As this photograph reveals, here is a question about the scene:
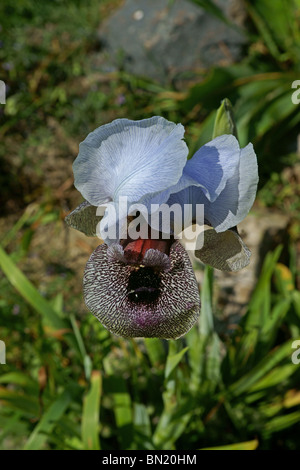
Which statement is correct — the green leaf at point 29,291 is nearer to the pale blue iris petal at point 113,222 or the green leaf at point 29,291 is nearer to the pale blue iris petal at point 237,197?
the pale blue iris petal at point 113,222

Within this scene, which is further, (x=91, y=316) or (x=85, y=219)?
(x=91, y=316)

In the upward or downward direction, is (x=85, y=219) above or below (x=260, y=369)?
above

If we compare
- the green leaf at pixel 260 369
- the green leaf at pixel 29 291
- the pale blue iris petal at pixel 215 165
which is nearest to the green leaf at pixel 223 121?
the pale blue iris petal at pixel 215 165

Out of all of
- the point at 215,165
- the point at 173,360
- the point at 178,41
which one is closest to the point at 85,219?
the point at 215,165

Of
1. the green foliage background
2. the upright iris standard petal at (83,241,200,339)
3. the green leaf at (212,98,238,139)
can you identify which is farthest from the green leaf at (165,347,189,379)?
the green leaf at (212,98,238,139)

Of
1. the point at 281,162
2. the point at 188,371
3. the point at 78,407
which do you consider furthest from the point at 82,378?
the point at 281,162

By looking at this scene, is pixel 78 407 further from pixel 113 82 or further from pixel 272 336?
pixel 113 82

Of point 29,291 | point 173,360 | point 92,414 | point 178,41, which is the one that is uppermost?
point 178,41

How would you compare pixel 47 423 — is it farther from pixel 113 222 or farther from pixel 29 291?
pixel 113 222
